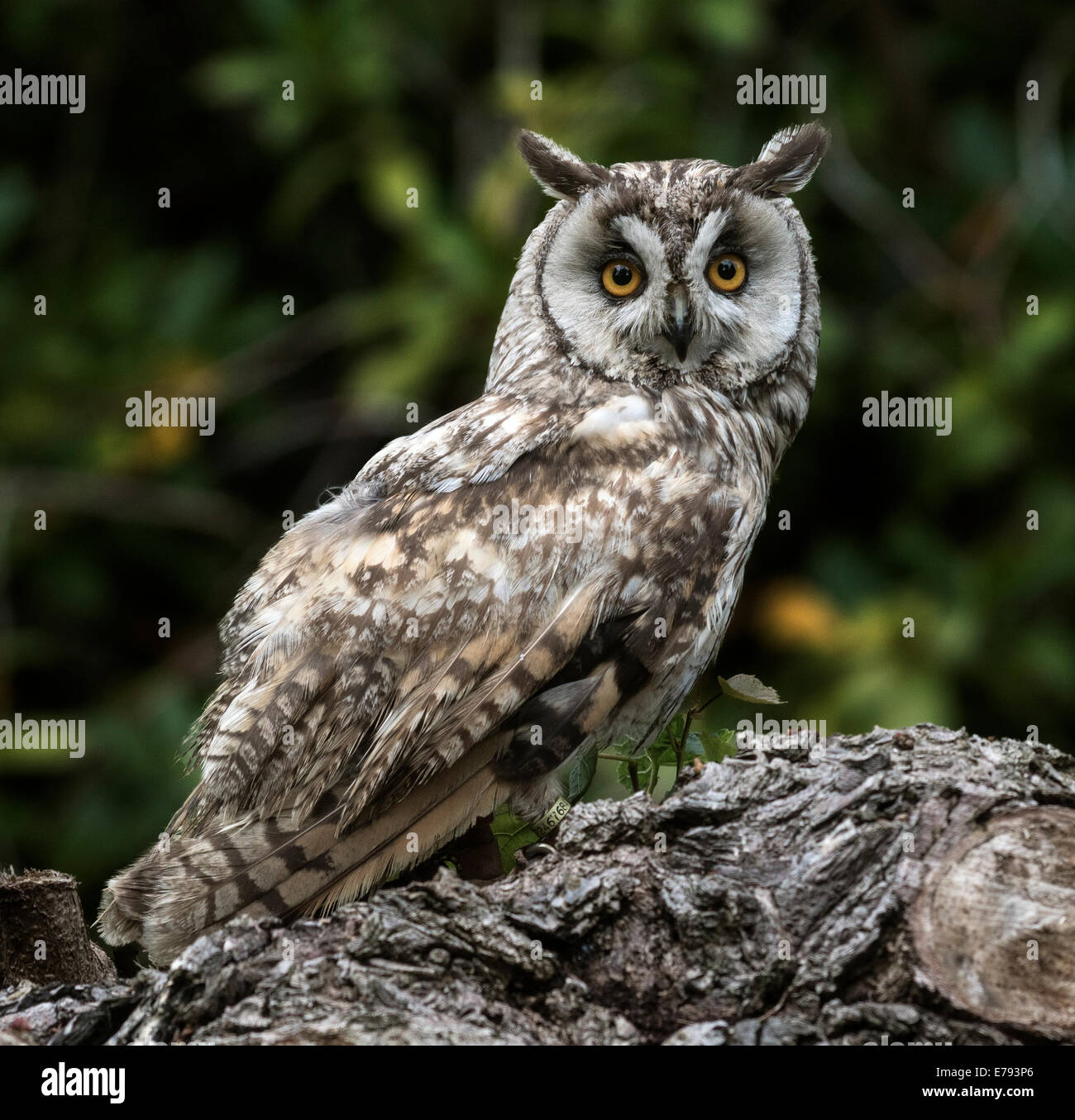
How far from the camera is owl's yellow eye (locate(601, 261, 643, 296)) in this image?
2.78m

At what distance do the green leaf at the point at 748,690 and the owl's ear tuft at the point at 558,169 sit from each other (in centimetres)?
106

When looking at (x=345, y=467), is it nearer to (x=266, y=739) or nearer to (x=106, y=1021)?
(x=266, y=739)

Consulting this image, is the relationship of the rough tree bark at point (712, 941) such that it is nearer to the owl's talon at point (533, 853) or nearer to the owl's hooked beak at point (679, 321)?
the owl's talon at point (533, 853)

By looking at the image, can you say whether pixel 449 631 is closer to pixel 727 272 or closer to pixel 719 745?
pixel 719 745

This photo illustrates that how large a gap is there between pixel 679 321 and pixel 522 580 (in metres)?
0.64

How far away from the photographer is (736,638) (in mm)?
5047

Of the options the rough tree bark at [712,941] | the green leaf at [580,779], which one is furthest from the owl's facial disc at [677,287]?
the rough tree bark at [712,941]

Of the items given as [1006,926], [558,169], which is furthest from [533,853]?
[558,169]

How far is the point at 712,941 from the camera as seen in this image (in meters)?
1.96

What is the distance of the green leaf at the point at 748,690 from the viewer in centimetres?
238

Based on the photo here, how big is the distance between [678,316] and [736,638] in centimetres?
253

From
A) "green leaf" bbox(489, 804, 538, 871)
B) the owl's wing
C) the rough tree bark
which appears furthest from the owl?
the rough tree bark

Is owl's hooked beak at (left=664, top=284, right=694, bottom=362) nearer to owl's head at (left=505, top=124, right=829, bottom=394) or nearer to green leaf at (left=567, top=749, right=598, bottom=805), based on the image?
owl's head at (left=505, top=124, right=829, bottom=394)
